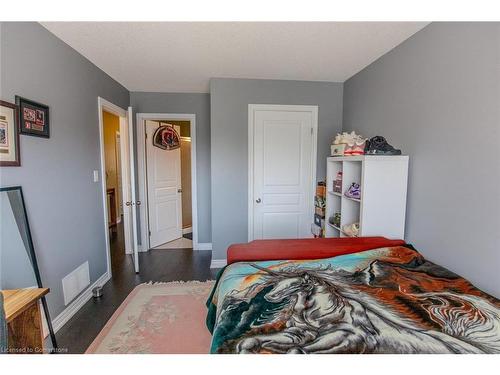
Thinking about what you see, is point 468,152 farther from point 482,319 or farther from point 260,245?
point 260,245

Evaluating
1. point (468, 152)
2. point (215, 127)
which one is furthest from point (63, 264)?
point (468, 152)

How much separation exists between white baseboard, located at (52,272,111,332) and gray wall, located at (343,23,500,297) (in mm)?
2910

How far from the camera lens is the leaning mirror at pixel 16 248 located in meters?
1.44

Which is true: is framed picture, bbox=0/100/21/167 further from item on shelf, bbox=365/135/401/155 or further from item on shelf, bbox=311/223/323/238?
item on shelf, bbox=311/223/323/238

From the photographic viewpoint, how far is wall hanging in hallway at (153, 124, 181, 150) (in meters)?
3.73

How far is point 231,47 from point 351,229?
6.37 ft

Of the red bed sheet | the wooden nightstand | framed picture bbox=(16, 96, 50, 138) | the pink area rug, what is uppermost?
framed picture bbox=(16, 96, 50, 138)

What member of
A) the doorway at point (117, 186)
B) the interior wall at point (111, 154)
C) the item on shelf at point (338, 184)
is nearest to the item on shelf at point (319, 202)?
the item on shelf at point (338, 184)

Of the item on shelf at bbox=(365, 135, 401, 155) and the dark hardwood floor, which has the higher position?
the item on shelf at bbox=(365, 135, 401, 155)

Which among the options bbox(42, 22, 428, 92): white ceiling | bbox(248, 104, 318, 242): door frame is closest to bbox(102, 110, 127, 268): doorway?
bbox(42, 22, 428, 92): white ceiling

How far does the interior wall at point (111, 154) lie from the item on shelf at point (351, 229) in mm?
4543

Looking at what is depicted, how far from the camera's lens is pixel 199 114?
3.58 metres

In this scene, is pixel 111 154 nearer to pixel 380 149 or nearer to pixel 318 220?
pixel 318 220

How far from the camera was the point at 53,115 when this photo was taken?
1910 millimetres
